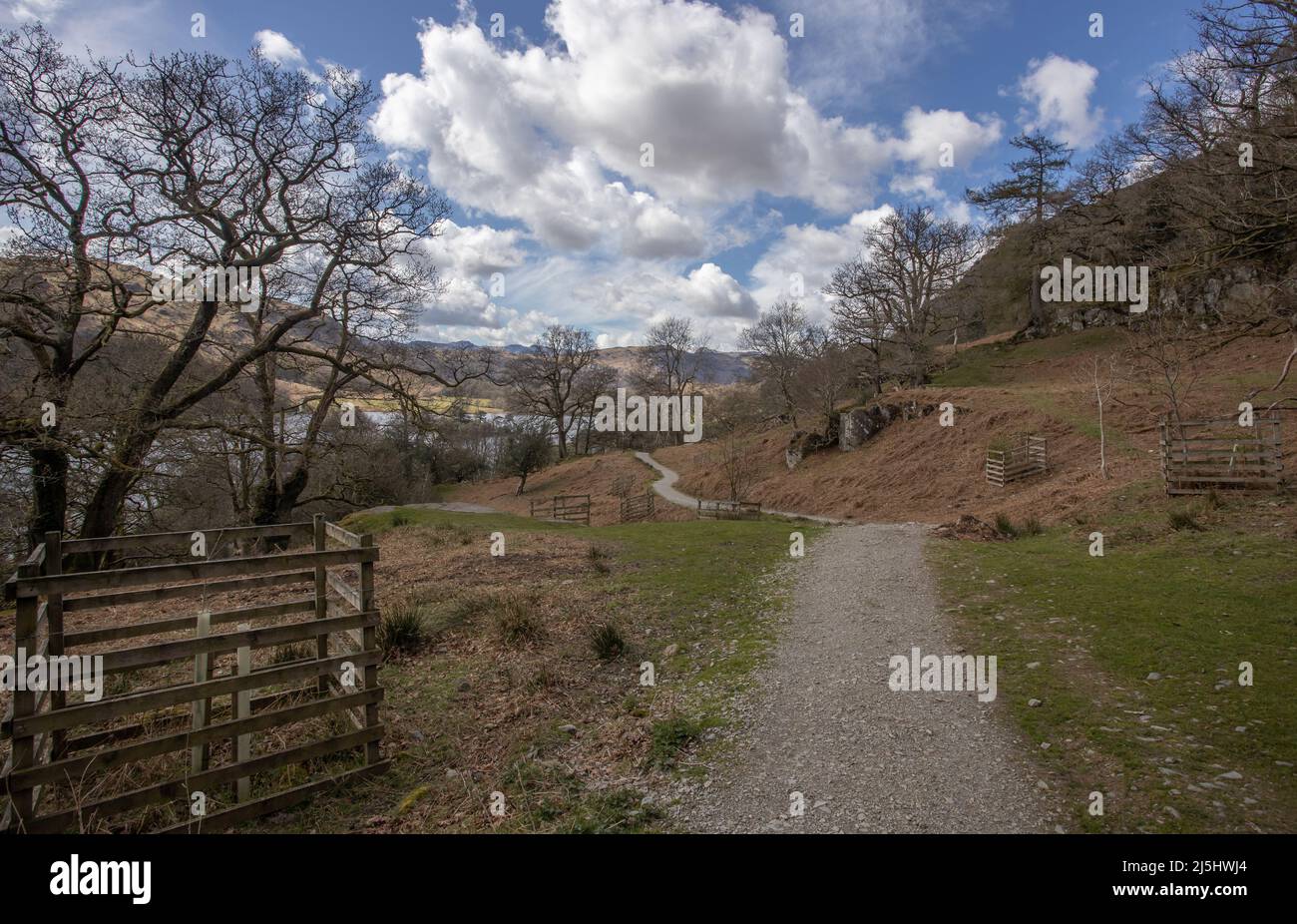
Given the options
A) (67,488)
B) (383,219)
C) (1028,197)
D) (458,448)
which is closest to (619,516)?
(383,219)

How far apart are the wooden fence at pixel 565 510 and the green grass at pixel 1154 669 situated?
78.4ft

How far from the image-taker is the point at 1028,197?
46438 millimetres

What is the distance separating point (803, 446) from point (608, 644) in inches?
1343

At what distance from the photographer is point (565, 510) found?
115ft

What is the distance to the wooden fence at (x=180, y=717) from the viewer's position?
12.5ft

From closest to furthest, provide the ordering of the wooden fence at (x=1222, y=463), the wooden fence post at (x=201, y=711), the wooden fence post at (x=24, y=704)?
the wooden fence post at (x=24, y=704) < the wooden fence post at (x=201, y=711) < the wooden fence at (x=1222, y=463)

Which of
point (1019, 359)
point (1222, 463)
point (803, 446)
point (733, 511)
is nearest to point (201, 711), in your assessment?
point (1222, 463)

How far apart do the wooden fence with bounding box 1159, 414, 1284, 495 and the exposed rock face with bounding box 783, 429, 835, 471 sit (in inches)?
920

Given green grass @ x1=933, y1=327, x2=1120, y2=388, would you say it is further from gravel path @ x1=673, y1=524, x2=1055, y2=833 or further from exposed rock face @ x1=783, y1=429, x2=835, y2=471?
Answer: gravel path @ x1=673, y1=524, x2=1055, y2=833

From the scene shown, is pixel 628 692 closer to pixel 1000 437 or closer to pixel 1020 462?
pixel 1020 462

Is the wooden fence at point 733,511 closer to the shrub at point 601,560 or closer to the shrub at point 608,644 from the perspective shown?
the shrub at point 601,560

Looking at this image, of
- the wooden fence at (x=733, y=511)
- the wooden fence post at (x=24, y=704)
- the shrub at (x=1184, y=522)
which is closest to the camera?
the wooden fence post at (x=24, y=704)

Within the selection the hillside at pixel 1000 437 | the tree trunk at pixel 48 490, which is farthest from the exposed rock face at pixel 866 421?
the tree trunk at pixel 48 490

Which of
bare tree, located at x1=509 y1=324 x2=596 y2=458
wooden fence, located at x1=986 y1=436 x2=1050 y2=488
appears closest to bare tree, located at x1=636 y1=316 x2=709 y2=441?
bare tree, located at x1=509 y1=324 x2=596 y2=458
